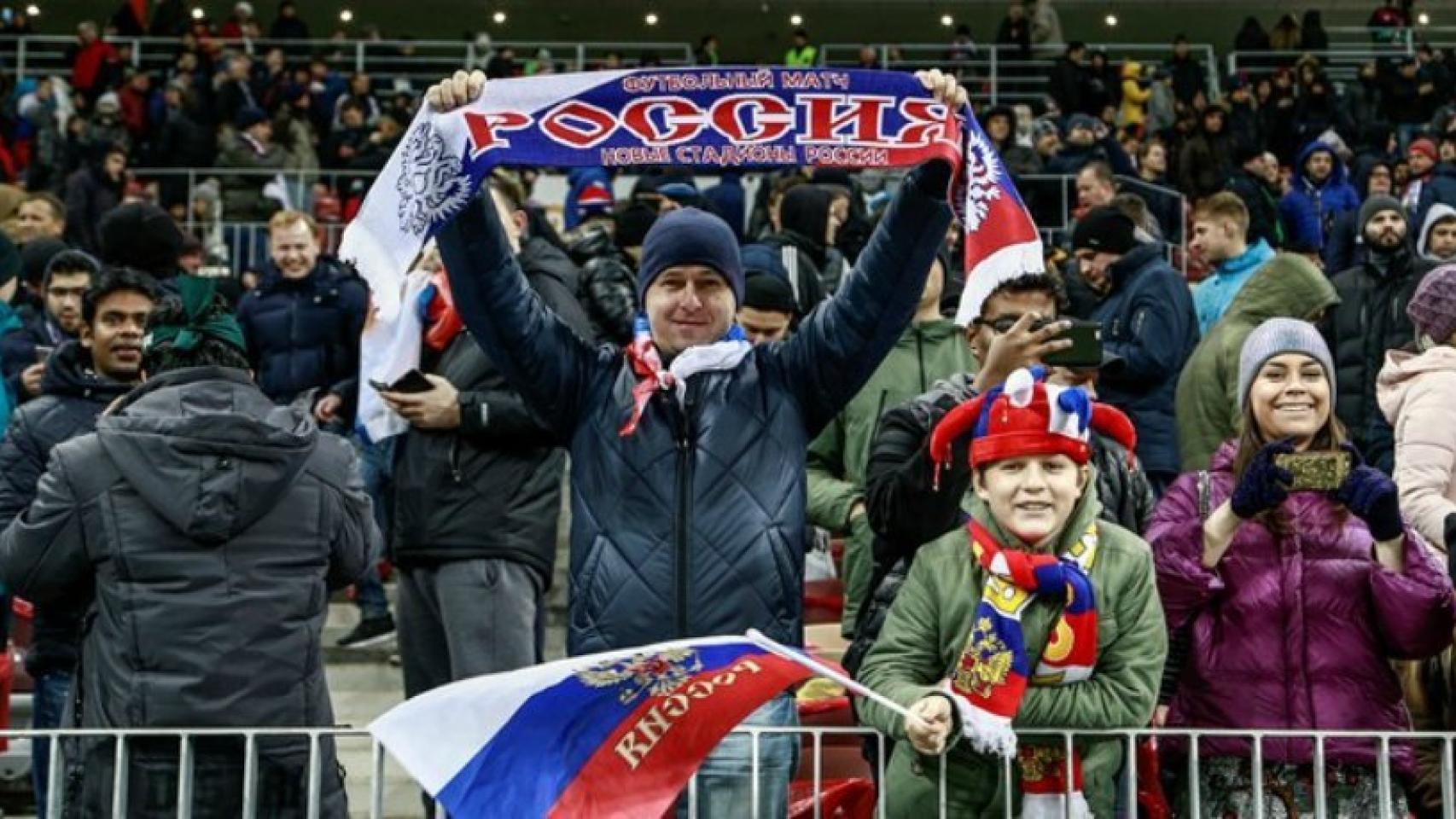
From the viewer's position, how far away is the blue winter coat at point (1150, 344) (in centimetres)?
926

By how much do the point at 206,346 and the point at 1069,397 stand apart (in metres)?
2.08

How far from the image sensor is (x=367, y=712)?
9.12 m

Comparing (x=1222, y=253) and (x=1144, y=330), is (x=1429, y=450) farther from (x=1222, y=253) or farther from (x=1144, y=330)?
(x=1222, y=253)

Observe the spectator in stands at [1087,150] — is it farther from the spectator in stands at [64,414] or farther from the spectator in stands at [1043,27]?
the spectator in stands at [64,414]

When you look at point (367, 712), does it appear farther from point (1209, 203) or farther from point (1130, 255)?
point (1209, 203)

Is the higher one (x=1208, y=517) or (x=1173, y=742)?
(x=1208, y=517)

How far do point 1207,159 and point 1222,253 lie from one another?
11268 millimetres

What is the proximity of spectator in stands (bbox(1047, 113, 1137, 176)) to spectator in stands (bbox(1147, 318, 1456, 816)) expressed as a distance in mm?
12988

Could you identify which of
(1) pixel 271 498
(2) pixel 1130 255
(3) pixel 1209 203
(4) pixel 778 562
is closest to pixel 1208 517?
(4) pixel 778 562

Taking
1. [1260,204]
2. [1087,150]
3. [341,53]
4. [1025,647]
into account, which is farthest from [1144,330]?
[341,53]

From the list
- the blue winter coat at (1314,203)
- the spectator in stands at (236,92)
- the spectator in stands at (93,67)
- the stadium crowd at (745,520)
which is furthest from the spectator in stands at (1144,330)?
the spectator in stands at (93,67)

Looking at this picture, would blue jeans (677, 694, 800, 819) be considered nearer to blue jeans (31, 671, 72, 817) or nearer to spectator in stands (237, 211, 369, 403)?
blue jeans (31, 671, 72, 817)

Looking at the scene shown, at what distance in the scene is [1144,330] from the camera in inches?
371

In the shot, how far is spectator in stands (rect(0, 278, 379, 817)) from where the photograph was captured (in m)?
5.55
